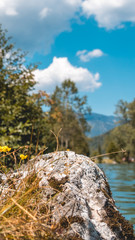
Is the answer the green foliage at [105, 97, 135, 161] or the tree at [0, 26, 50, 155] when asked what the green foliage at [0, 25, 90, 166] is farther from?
the green foliage at [105, 97, 135, 161]

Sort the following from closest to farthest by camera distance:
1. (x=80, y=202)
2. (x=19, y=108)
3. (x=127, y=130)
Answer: (x=80, y=202)
(x=19, y=108)
(x=127, y=130)

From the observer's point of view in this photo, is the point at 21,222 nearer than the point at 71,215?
Yes

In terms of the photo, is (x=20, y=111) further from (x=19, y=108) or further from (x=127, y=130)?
(x=127, y=130)

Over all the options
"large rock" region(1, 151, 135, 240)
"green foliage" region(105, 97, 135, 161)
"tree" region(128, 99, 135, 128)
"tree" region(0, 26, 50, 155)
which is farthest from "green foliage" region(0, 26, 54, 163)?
"tree" region(128, 99, 135, 128)

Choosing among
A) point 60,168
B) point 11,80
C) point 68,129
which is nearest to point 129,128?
point 68,129

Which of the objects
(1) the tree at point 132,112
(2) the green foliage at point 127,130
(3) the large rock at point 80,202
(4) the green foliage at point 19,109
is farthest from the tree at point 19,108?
(1) the tree at point 132,112

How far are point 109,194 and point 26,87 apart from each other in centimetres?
440

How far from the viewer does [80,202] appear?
2.35 meters

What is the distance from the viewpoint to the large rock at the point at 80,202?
215 centimetres

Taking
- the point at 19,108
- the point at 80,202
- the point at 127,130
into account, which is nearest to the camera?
the point at 80,202

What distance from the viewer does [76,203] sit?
2.29 m

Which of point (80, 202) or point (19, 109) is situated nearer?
point (80, 202)

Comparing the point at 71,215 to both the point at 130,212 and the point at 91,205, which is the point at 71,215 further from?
the point at 130,212

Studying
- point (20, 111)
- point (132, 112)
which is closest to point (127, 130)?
point (132, 112)
